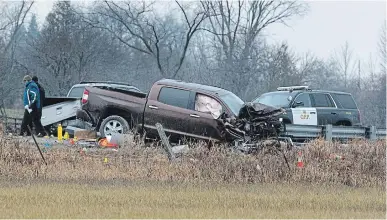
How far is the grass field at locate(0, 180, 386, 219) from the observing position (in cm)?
980

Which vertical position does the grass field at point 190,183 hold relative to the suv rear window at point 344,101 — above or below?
below

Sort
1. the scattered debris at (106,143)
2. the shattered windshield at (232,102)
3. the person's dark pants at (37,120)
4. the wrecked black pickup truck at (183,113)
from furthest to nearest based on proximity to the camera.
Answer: the person's dark pants at (37,120)
the shattered windshield at (232,102)
the wrecked black pickup truck at (183,113)
the scattered debris at (106,143)

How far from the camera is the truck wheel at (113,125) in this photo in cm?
1766

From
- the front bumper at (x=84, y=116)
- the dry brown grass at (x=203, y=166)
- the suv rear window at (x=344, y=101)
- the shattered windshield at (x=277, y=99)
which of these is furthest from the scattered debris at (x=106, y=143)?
the suv rear window at (x=344, y=101)

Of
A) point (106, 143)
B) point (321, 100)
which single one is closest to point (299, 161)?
Answer: point (106, 143)

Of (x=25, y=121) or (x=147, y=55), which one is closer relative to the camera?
(x=25, y=121)

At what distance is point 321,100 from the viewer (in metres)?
21.9

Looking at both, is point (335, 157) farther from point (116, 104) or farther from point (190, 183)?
point (116, 104)

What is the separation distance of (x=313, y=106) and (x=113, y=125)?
21.4 ft

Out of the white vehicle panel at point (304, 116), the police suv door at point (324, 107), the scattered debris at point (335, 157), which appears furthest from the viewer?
the police suv door at point (324, 107)

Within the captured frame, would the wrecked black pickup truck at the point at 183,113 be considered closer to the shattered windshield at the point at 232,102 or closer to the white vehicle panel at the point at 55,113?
the shattered windshield at the point at 232,102

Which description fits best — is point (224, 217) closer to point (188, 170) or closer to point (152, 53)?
point (188, 170)

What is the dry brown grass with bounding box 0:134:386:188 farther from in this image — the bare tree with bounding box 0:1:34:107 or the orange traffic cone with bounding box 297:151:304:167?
the bare tree with bounding box 0:1:34:107

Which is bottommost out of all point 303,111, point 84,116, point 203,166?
point 203,166
